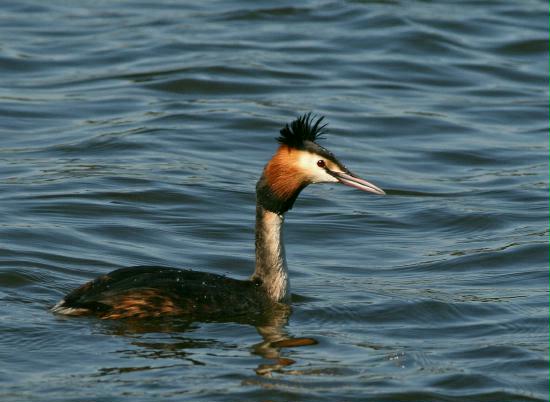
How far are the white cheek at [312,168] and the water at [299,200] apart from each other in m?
1.00

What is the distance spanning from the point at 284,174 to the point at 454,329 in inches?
62.9

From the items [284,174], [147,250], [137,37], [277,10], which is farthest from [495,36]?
[284,174]

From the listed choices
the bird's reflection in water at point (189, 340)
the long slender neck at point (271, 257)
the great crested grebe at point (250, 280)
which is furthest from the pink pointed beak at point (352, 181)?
the bird's reflection in water at point (189, 340)

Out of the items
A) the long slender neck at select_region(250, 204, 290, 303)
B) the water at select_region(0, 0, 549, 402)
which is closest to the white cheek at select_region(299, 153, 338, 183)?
the long slender neck at select_region(250, 204, 290, 303)

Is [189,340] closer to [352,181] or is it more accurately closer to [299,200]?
[352,181]

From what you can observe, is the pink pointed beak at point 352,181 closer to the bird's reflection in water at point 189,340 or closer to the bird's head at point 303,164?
the bird's head at point 303,164

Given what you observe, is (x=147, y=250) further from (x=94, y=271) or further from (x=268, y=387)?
(x=268, y=387)

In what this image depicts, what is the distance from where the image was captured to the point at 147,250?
11891 millimetres

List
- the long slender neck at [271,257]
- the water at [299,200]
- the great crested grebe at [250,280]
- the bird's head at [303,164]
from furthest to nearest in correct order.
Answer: the long slender neck at [271,257]
the bird's head at [303,164]
the great crested grebe at [250,280]
the water at [299,200]

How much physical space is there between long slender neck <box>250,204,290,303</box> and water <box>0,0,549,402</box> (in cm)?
25

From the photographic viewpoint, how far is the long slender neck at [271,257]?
1009cm

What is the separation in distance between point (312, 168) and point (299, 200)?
4404 millimetres

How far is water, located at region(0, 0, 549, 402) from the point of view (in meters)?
8.80

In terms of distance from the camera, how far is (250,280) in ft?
33.2
